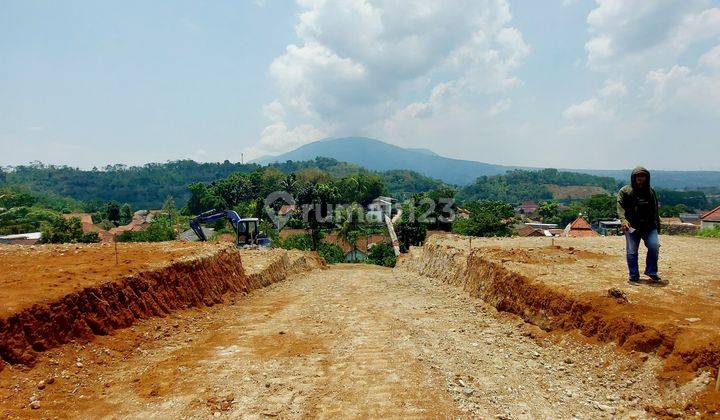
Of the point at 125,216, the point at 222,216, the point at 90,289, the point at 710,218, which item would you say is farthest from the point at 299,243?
the point at 125,216

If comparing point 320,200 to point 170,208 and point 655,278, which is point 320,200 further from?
point 655,278

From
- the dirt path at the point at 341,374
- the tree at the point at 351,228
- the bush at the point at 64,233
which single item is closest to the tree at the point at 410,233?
the tree at the point at 351,228

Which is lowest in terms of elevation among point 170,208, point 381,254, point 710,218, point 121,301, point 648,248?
point 381,254

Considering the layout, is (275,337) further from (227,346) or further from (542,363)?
(542,363)

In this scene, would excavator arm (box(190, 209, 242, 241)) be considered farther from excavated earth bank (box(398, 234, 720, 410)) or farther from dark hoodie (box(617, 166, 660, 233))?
dark hoodie (box(617, 166, 660, 233))

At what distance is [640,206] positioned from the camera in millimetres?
7941

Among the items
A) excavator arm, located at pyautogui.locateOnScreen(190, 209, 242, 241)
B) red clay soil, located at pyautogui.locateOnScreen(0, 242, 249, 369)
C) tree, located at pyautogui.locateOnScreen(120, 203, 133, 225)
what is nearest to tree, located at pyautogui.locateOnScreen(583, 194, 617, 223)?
excavator arm, located at pyautogui.locateOnScreen(190, 209, 242, 241)

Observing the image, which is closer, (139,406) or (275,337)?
(139,406)

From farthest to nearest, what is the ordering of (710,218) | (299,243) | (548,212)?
(548,212)
(299,243)
(710,218)

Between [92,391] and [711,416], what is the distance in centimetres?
714

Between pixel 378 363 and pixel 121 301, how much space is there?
5233mm

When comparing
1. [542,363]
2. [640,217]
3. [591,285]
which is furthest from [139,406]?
[640,217]

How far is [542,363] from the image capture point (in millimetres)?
6316

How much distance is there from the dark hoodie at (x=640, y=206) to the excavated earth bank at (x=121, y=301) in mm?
9798
